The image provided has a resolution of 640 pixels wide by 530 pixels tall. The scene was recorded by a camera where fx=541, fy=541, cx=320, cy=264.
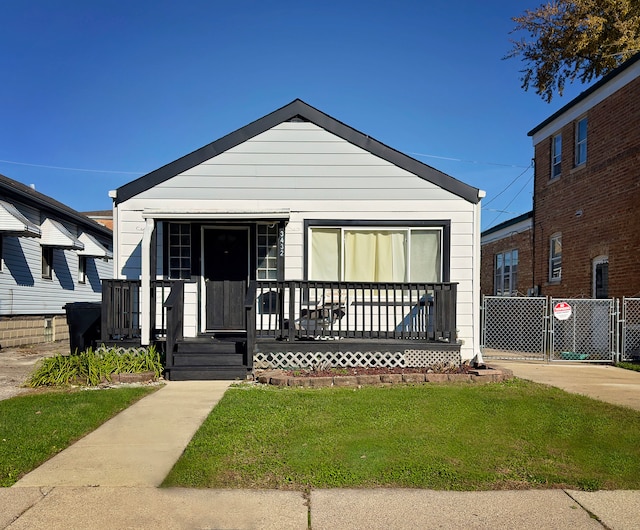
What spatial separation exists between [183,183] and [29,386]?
4.20 m

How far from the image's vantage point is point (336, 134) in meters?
10.0

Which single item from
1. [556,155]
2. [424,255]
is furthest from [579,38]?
[424,255]

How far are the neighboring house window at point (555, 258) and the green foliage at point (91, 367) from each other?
11.9 m

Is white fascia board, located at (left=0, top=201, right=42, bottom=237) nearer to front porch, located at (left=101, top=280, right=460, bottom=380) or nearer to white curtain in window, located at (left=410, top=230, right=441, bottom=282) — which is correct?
front porch, located at (left=101, top=280, right=460, bottom=380)

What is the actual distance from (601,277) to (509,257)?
6.28 meters

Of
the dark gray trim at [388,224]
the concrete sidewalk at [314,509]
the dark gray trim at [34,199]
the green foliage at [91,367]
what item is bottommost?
the concrete sidewalk at [314,509]

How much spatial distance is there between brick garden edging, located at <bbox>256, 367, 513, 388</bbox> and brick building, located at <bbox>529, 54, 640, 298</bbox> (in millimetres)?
5871

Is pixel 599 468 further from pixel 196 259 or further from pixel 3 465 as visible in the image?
pixel 196 259

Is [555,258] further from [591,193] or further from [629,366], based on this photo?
[629,366]

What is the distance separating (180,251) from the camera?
1001 centimetres

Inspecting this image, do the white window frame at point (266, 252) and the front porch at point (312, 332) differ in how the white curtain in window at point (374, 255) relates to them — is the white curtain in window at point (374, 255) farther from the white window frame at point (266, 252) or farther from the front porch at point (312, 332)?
the white window frame at point (266, 252)

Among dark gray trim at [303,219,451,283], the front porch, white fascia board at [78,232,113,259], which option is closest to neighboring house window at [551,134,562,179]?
dark gray trim at [303,219,451,283]

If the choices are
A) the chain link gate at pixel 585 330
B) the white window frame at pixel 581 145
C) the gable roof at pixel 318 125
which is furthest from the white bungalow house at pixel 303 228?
the white window frame at pixel 581 145

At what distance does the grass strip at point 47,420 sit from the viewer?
4.61 m
